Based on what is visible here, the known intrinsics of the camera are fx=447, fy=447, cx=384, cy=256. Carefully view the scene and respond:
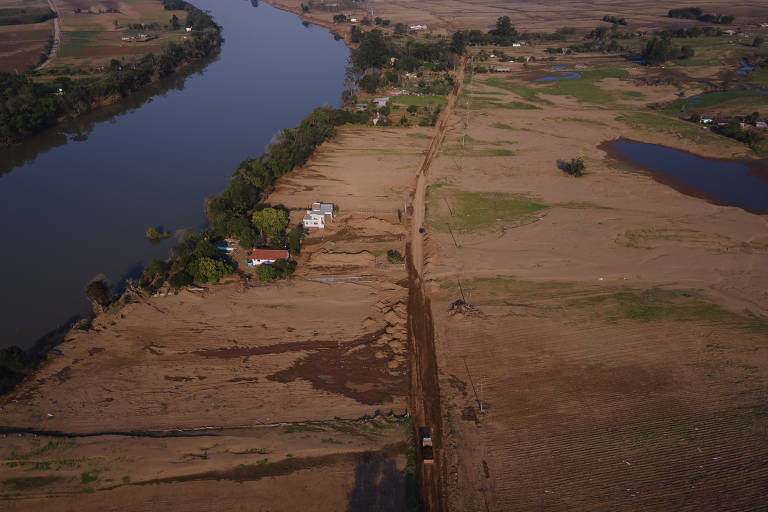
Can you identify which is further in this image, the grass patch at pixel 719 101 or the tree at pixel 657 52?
the tree at pixel 657 52

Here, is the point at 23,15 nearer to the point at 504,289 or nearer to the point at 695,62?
the point at 504,289

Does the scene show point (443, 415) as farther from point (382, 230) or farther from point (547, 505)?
point (382, 230)

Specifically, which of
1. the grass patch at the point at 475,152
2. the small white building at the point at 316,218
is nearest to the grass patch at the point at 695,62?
the grass patch at the point at 475,152

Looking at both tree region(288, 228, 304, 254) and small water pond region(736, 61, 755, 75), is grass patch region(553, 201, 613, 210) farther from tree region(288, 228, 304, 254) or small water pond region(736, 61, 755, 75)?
small water pond region(736, 61, 755, 75)

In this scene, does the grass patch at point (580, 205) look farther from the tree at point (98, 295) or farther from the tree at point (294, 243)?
the tree at point (98, 295)

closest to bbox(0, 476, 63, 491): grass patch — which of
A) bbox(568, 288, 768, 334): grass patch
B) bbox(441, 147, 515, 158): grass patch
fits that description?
bbox(568, 288, 768, 334): grass patch

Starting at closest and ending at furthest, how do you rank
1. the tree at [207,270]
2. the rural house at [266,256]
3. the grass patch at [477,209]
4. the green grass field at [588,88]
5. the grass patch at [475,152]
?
the tree at [207,270] < the rural house at [266,256] < the grass patch at [477,209] < the grass patch at [475,152] < the green grass field at [588,88]

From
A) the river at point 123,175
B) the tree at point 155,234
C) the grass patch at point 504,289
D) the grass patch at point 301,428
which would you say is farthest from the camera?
the tree at point 155,234
